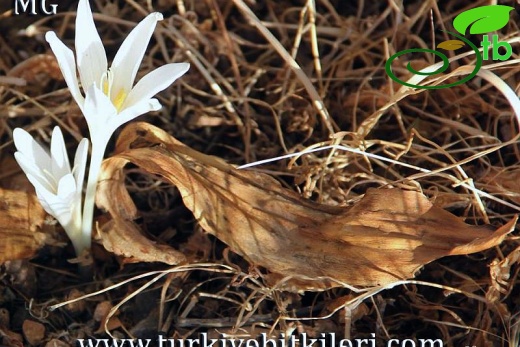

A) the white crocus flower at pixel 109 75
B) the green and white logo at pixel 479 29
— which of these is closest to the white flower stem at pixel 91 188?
the white crocus flower at pixel 109 75

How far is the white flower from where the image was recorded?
1.03 metres

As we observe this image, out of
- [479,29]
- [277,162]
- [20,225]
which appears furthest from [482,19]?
[20,225]

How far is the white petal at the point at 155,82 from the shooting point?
1.05 m

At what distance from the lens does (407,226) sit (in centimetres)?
114

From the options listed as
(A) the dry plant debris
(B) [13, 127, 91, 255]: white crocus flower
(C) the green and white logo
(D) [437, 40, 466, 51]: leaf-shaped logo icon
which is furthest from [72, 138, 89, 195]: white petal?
(D) [437, 40, 466, 51]: leaf-shaped logo icon

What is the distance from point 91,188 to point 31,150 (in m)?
0.11

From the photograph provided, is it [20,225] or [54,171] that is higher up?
[54,171]

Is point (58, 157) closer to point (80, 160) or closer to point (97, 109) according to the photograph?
point (80, 160)

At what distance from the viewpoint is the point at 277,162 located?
1354 mm

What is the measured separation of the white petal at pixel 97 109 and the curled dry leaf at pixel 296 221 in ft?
0.45

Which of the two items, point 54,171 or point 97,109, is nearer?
point 97,109

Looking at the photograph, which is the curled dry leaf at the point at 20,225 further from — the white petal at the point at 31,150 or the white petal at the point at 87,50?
the white petal at the point at 87,50

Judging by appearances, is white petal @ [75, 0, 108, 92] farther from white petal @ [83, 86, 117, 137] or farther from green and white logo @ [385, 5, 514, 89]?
green and white logo @ [385, 5, 514, 89]

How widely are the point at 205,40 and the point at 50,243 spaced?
53cm
